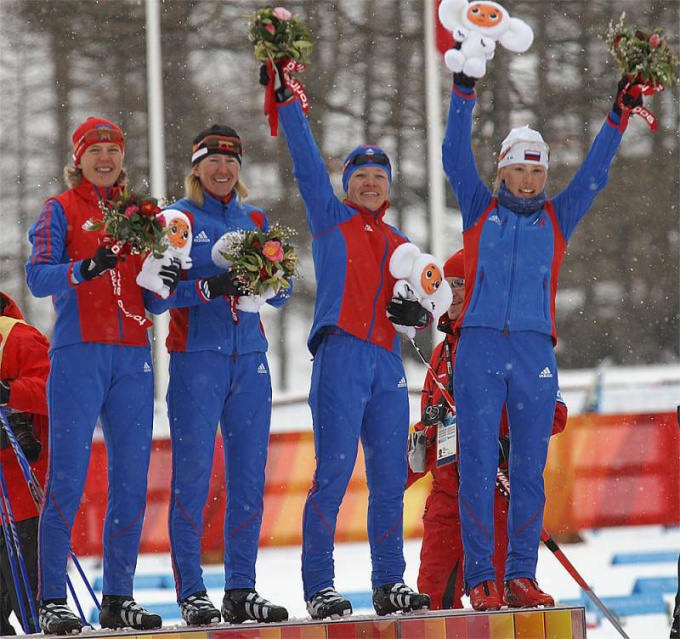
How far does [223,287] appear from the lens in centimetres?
477

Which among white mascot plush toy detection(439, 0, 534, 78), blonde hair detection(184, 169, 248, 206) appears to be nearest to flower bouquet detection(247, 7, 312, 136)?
blonde hair detection(184, 169, 248, 206)

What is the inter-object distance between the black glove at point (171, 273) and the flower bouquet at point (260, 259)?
189mm

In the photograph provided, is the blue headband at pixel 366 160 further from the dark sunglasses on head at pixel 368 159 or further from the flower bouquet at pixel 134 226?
the flower bouquet at pixel 134 226

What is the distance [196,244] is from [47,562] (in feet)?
4.36

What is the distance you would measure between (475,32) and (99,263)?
171cm

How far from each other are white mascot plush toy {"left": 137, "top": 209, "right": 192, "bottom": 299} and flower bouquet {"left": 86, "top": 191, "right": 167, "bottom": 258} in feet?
0.12

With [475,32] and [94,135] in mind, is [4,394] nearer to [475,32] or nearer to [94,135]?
[94,135]

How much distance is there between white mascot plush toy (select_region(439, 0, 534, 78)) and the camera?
4.92 metres

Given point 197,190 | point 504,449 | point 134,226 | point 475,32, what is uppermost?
point 475,32

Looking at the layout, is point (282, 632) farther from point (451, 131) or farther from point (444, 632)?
point (451, 131)

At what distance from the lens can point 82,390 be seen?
4.68 meters

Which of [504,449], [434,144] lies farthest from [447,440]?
[434,144]

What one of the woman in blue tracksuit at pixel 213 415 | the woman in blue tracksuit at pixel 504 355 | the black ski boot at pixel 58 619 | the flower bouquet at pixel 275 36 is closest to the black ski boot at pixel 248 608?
the woman in blue tracksuit at pixel 213 415

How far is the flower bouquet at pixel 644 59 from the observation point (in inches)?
203
